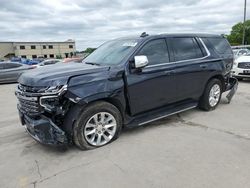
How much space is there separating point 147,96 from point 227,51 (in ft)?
10.3

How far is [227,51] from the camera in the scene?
6215mm

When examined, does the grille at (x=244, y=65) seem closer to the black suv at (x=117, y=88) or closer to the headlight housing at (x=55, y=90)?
the black suv at (x=117, y=88)

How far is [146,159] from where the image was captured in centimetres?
343

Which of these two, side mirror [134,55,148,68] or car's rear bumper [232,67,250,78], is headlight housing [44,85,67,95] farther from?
car's rear bumper [232,67,250,78]

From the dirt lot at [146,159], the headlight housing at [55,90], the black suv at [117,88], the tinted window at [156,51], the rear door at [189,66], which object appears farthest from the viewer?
the rear door at [189,66]

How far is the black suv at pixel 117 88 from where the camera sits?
3531 millimetres

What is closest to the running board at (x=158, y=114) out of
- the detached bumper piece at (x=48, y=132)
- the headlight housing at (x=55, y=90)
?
the detached bumper piece at (x=48, y=132)

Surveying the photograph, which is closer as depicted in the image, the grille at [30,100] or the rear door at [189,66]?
the grille at [30,100]

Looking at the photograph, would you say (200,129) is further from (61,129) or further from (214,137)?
(61,129)

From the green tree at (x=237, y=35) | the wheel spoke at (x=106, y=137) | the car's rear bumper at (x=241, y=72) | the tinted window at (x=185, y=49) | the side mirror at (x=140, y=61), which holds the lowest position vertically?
the wheel spoke at (x=106, y=137)

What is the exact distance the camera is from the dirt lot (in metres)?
2.93

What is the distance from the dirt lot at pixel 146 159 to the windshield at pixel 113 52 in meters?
1.43

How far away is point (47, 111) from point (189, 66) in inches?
121

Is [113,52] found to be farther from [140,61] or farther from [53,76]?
[53,76]
